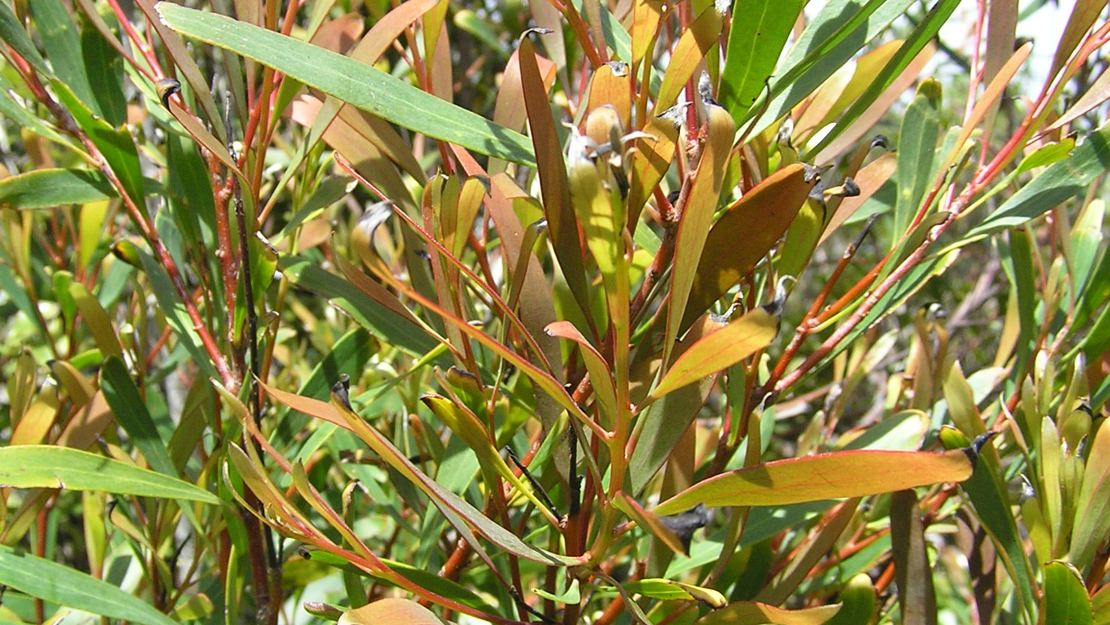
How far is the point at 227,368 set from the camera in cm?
76

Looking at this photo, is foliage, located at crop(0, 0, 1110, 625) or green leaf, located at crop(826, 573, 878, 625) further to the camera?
green leaf, located at crop(826, 573, 878, 625)

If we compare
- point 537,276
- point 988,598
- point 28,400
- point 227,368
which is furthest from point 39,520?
point 988,598

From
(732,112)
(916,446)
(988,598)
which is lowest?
(988,598)

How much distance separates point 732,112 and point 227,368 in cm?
44

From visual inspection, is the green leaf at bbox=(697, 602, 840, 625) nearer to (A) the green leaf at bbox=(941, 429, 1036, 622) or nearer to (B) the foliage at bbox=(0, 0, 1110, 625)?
A: (B) the foliage at bbox=(0, 0, 1110, 625)

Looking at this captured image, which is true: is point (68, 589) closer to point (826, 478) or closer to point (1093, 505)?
point (826, 478)

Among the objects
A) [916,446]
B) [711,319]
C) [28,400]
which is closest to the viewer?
[711,319]

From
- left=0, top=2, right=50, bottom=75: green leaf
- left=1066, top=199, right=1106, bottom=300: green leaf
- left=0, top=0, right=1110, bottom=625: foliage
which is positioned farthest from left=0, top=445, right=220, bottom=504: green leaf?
left=1066, top=199, right=1106, bottom=300: green leaf

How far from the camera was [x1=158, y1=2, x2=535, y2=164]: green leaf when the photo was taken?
52 cm

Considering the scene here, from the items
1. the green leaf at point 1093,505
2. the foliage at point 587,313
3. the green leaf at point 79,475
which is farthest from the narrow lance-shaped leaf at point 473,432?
the green leaf at point 1093,505

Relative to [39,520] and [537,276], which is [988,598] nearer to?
[537,276]

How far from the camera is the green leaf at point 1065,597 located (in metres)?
0.58

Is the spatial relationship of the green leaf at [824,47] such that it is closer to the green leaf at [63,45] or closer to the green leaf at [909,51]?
the green leaf at [909,51]

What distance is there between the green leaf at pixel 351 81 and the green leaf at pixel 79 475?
0.30 m
